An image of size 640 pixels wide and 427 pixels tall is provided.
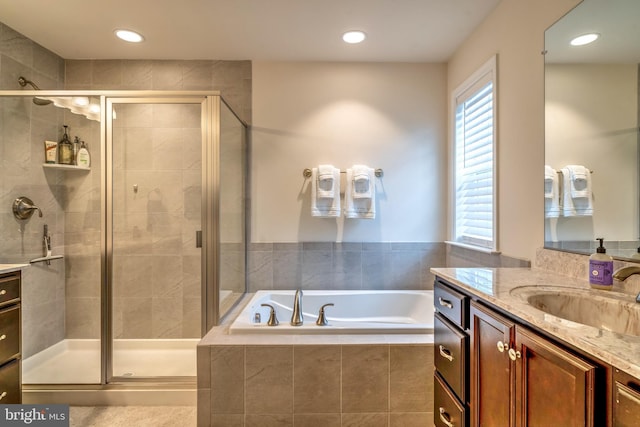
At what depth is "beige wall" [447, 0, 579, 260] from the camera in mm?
1566

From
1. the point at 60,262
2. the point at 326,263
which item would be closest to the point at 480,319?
the point at 326,263

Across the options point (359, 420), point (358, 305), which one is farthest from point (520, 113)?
point (359, 420)

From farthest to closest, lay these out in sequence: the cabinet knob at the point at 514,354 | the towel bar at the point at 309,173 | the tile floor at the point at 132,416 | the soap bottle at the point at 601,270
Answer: the towel bar at the point at 309,173 < the tile floor at the point at 132,416 < the soap bottle at the point at 601,270 < the cabinet knob at the point at 514,354

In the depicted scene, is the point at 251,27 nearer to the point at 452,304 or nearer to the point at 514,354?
the point at 452,304

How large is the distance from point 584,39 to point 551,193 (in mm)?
653

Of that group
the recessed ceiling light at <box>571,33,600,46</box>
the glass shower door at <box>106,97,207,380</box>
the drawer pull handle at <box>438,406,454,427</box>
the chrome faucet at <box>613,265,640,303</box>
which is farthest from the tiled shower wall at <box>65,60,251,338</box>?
the recessed ceiling light at <box>571,33,600,46</box>

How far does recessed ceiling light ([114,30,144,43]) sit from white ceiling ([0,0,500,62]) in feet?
0.17

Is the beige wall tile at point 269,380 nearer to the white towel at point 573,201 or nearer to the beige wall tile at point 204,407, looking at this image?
the beige wall tile at point 204,407

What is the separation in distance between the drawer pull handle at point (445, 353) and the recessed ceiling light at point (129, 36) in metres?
2.79

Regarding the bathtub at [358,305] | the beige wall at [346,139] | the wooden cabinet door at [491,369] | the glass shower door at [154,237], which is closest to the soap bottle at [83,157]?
the glass shower door at [154,237]

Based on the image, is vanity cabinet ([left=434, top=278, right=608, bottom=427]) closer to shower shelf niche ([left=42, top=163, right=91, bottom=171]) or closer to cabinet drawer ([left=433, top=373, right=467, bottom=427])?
cabinet drawer ([left=433, top=373, right=467, bottom=427])

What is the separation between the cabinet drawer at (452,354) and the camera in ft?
3.99

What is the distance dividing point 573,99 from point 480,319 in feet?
3.43

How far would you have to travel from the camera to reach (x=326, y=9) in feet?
6.40
